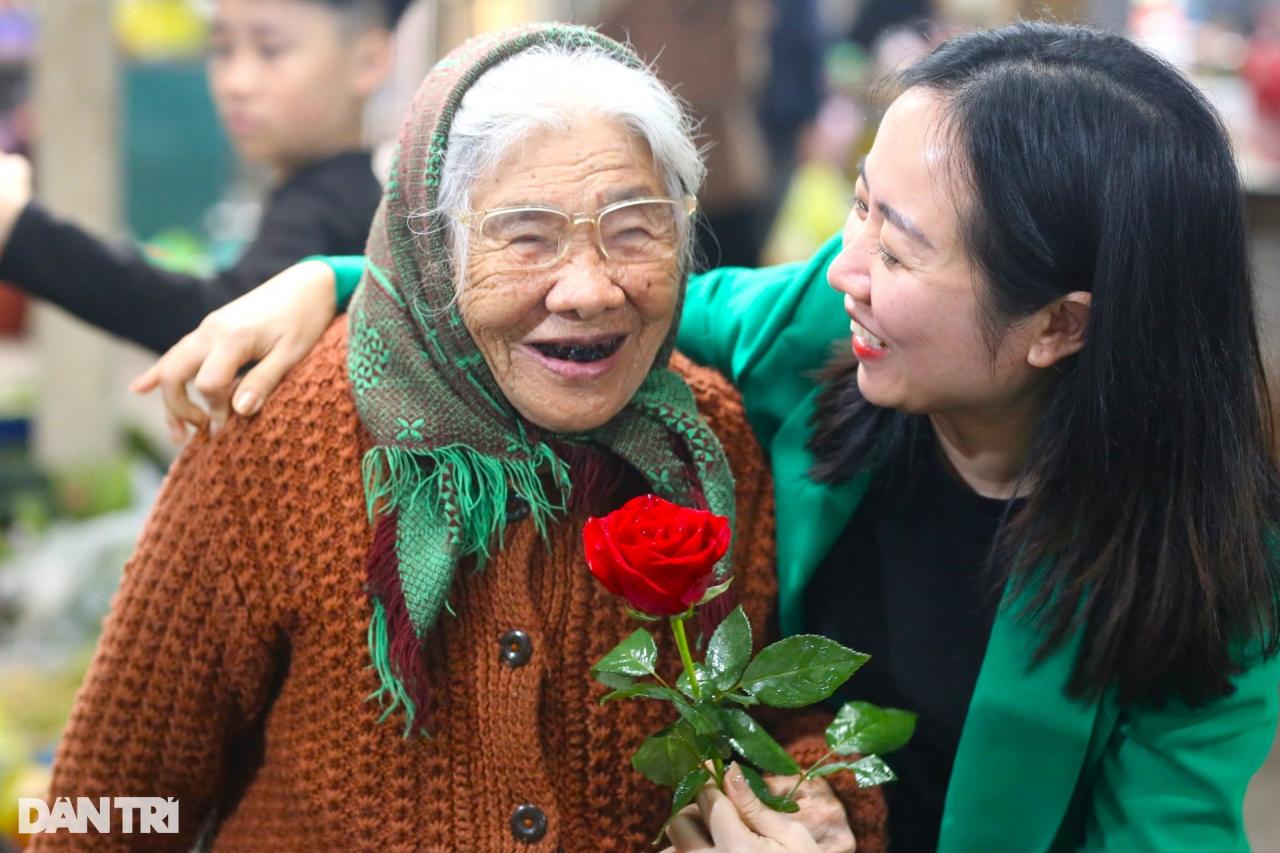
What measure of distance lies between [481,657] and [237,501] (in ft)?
1.00

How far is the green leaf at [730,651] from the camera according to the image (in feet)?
4.10

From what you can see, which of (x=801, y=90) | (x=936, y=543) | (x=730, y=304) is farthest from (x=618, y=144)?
(x=801, y=90)

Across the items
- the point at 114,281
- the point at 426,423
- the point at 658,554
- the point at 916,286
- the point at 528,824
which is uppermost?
the point at 114,281

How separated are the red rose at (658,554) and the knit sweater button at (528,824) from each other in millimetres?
384

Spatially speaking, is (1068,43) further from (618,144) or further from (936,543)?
(936,543)

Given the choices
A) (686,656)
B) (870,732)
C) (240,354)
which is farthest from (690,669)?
(240,354)

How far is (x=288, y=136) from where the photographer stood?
7.18 ft

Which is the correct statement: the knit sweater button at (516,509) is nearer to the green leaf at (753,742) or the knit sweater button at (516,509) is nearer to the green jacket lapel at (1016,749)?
the green leaf at (753,742)

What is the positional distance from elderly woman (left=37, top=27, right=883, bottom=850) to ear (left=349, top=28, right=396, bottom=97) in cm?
89

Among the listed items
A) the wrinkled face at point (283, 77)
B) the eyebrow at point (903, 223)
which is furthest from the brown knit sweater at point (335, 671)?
the wrinkled face at point (283, 77)

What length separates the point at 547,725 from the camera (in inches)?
57.6

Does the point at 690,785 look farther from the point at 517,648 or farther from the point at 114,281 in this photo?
the point at 114,281

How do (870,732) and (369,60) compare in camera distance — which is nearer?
(870,732)

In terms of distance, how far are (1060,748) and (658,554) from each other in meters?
0.62
